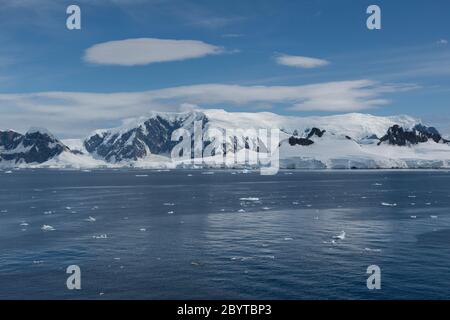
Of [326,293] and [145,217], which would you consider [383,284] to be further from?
[145,217]

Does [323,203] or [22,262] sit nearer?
[22,262]

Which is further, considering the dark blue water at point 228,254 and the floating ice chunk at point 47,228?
the floating ice chunk at point 47,228

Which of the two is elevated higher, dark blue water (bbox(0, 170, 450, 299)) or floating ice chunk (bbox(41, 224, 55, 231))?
floating ice chunk (bbox(41, 224, 55, 231))

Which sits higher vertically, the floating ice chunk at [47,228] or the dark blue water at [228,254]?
the floating ice chunk at [47,228]

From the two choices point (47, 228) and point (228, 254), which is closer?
point (228, 254)

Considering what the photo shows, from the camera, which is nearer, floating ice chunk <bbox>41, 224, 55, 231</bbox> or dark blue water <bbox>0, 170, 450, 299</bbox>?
dark blue water <bbox>0, 170, 450, 299</bbox>

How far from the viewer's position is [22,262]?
51312 millimetres

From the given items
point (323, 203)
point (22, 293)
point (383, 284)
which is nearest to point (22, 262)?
point (22, 293)

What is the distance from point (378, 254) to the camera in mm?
53562

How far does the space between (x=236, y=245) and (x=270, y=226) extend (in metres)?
16.7

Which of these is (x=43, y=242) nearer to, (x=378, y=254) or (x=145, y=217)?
(x=145, y=217)

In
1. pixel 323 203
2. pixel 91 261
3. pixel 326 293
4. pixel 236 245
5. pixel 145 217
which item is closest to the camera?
pixel 326 293

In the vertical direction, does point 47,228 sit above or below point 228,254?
above

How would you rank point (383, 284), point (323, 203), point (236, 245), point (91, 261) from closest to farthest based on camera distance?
point (383, 284)
point (91, 261)
point (236, 245)
point (323, 203)
